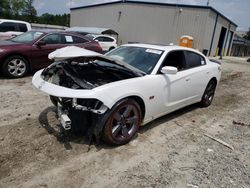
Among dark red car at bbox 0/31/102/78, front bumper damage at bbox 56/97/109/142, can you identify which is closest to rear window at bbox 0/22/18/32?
dark red car at bbox 0/31/102/78

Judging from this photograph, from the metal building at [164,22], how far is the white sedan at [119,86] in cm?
1883

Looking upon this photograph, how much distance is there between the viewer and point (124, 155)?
3.21 meters

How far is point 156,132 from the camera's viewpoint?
4.02 meters

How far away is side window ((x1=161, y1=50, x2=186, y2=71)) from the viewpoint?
421 cm

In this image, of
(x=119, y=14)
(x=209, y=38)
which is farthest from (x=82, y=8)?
(x=209, y=38)

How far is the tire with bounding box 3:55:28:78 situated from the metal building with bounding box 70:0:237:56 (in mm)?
18854

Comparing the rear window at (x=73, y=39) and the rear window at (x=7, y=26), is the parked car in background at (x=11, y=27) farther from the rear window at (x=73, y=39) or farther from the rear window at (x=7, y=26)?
the rear window at (x=73, y=39)

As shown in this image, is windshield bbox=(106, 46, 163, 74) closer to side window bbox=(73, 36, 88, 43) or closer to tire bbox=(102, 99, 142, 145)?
tire bbox=(102, 99, 142, 145)

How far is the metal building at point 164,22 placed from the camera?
22016mm

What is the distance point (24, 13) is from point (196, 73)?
289ft

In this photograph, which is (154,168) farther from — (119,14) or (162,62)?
(119,14)

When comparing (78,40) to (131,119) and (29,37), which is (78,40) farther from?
(131,119)

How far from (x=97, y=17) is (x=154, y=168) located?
30.7 metres

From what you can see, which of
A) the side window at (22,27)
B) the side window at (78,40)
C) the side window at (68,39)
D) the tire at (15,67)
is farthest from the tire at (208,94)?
the side window at (22,27)
